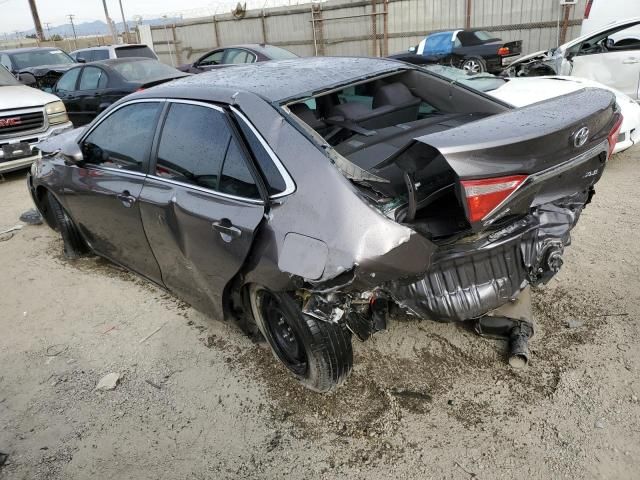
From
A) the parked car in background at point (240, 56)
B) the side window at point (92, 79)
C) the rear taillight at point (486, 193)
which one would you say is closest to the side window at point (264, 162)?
the rear taillight at point (486, 193)

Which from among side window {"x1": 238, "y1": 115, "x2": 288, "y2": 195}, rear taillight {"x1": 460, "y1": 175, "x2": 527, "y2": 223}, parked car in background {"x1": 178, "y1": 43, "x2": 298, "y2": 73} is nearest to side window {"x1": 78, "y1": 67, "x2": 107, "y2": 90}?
parked car in background {"x1": 178, "y1": 43, "x2": 298, "y2": 73}

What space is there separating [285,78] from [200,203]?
35.4 inches

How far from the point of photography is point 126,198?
332cm

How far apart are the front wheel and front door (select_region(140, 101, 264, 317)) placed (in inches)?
10.6

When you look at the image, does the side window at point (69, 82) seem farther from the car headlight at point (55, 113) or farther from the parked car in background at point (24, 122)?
the car headlight at point (55, 113)

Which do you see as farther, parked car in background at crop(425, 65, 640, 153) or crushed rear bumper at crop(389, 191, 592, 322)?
parked car in background at crop(425, 65, 640, 153)

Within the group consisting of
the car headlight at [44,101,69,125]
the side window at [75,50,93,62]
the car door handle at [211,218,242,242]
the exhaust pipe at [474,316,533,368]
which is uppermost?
the side window at [75,50,93,62]

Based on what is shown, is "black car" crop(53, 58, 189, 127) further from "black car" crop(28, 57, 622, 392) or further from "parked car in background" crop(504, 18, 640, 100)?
"parked car in background" crop(504, 18, 640, 100)

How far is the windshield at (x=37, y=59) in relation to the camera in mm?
13727

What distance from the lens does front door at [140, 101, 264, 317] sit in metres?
2.55

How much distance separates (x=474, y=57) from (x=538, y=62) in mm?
3362

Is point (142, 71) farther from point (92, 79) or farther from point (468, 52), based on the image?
point (468, 52)

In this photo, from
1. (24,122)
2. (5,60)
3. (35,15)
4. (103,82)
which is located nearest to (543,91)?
(24,122)

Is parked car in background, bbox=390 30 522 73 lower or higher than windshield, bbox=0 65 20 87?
lower
